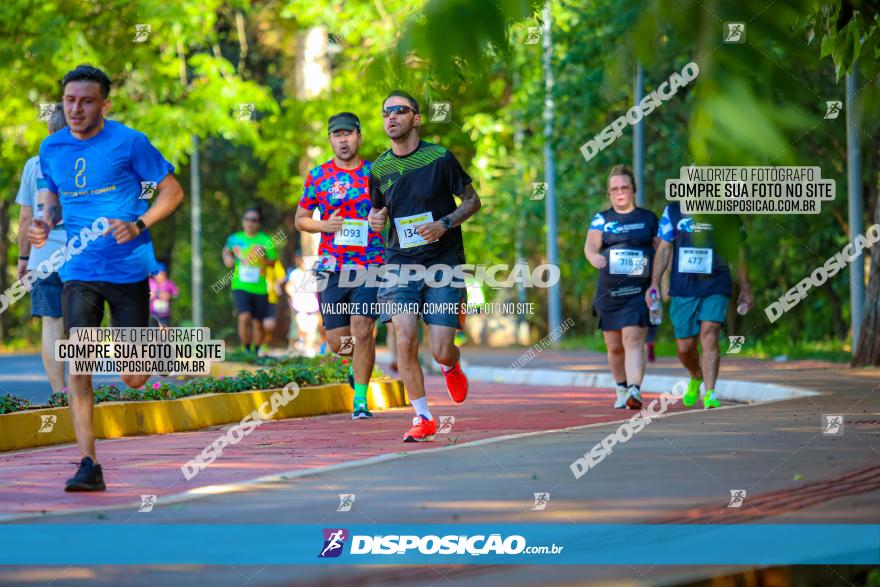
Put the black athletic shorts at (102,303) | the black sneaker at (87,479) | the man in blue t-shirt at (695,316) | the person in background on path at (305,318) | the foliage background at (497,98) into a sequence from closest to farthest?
the foliage background at (497,98) < the black sneaker at (87,479) < the black athletic shorts at (102,303) < the man in blue t-shirt at (695,316) < the person in background on path at (305,318)

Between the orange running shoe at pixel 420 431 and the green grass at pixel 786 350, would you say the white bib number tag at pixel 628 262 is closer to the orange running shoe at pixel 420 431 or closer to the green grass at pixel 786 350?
the orange running shoe at pixel 420 431

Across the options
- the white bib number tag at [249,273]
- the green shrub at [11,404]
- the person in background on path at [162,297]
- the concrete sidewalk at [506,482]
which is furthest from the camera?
the person in background on path at [162,297]

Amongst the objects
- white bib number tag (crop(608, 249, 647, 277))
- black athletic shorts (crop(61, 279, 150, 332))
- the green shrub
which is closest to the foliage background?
white bib number tag (crop(608, 249, 647, 277))

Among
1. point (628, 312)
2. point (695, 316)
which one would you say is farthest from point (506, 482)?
point (695, 316)

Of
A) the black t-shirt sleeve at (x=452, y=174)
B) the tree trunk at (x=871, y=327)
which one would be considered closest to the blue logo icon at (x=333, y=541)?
the black t-shirt sleeve at (x=452, y=174)

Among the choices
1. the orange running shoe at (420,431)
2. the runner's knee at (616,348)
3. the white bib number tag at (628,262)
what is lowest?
the orange running shoe at (420,431)

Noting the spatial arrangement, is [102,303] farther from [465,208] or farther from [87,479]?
[465,208]

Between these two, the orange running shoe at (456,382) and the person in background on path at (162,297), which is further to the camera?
the person in background on path at (162,297)

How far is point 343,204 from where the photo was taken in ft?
43.3

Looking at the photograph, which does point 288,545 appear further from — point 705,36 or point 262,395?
point 262,395

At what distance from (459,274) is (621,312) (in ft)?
12.5

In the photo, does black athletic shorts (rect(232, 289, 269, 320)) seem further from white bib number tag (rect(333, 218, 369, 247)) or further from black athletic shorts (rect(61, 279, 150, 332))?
black athletic shorts (rect(61, 279, 150, 332))

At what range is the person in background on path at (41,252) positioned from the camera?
43.1 ft

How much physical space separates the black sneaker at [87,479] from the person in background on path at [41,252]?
492 cm
